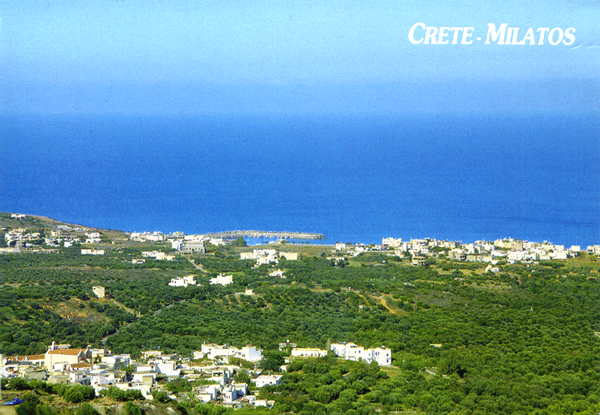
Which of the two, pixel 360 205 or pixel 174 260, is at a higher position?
pixel 360 205

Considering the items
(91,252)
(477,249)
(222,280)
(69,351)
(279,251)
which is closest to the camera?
(69,351)

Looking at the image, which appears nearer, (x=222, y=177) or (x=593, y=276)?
(x=593, y=276)

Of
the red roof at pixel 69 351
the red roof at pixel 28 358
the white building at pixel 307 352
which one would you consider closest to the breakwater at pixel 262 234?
the white building at pixel 307 352

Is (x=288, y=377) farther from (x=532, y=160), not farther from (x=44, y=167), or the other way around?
(x=44, y=167)

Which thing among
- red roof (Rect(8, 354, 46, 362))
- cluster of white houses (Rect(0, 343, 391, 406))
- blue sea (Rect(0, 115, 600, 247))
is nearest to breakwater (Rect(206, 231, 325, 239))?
blue sea (Rect(0, 115, 600, 247))

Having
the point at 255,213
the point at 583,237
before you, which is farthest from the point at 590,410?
the point at 255,213

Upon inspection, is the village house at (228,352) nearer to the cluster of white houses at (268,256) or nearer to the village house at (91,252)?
the cluster of white houses at (268,256)

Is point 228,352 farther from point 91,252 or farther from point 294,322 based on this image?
A: point 91,252

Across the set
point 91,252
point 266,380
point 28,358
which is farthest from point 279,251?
point 28,358

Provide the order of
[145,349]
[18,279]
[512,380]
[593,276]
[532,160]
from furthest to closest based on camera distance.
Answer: [532,160]
[593,276]
[18,279]
[145,349]
[512,380]
